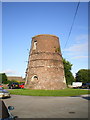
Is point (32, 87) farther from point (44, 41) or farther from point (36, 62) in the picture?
point (44, 41)

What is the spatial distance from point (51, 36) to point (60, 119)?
1114 inches

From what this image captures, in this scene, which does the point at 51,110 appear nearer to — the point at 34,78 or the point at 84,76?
the point at 34,78

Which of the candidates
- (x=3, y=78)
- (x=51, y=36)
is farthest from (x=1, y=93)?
(x=3, y=78)

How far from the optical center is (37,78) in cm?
3300

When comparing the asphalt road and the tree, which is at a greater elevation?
the tree

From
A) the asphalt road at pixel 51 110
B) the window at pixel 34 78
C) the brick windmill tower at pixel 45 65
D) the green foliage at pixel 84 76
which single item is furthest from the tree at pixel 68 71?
the asphalt road at pixel 51 110

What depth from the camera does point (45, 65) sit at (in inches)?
1297

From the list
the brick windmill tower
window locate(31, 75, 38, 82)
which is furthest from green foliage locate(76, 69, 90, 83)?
window locate(31, 75, 38, 82)

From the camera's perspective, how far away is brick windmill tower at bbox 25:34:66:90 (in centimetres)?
3234

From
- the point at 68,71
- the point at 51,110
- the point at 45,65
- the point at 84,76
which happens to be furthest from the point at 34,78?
the point at 84,76

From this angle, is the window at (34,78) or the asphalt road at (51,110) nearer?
the asphalt road at (51,110)

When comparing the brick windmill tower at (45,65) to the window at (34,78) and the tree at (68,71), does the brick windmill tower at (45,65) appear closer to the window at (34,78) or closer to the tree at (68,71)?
the window at (34,78)

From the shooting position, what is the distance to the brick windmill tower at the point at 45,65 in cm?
3234

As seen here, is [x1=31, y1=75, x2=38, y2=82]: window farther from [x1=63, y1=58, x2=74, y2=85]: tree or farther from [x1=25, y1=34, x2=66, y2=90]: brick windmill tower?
[x1=63, y1=58, x2=74, y2=85]: tree
